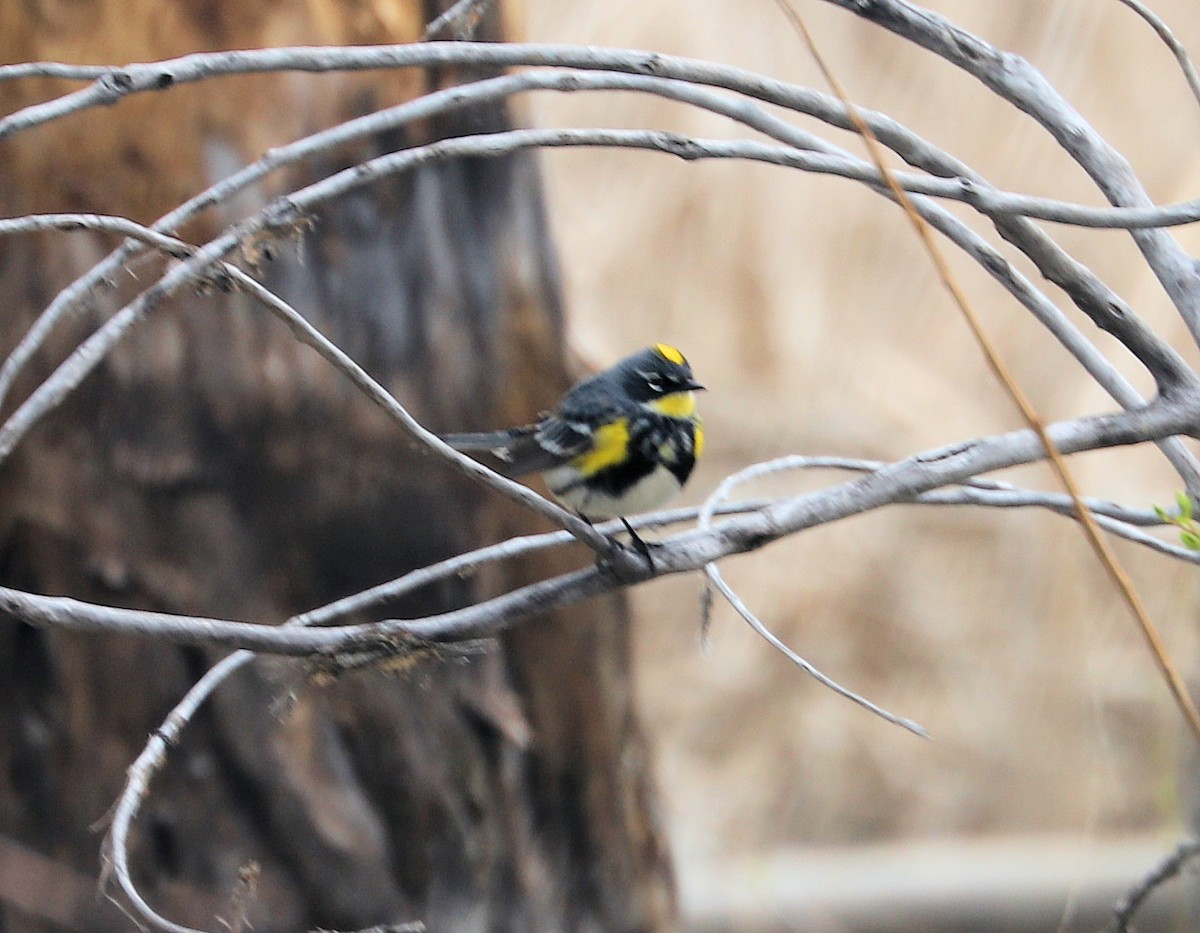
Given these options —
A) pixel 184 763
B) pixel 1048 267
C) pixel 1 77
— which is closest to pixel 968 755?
pixel 184 763

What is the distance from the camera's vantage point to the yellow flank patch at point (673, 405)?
104 centimetres

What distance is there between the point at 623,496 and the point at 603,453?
1.6 inches

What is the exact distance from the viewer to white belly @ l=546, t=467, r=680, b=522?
3.22ft

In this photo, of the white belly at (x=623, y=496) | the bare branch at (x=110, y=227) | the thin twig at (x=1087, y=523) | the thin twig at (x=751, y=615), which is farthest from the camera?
the white belly at (x=623, y=496)

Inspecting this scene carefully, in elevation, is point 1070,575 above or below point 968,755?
above

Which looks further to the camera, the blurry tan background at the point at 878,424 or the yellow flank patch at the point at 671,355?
the blurry tan background at the point at 878,424

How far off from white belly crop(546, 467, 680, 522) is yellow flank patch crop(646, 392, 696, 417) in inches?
2.8

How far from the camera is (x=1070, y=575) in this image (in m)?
2.16

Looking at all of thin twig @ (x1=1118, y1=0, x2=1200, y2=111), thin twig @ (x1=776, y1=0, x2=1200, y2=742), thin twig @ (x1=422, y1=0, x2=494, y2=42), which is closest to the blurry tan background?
thin twig @ (x1=422, y1=0, x2=494, y2=42)

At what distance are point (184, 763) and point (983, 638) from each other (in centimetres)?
148

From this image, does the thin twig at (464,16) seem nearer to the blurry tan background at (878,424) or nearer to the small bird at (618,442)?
the small bird at (618,442)

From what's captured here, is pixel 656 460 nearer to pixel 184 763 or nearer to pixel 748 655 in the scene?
pixel 184 763

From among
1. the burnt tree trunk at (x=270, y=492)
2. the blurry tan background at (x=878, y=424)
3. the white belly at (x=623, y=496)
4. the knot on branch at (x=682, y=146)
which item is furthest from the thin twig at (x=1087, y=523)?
the blurry tan background at (x=878, y=424)

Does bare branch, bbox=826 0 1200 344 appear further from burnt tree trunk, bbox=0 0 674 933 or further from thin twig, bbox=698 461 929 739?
burnt tree trunk, bbox=0 0 674 933
